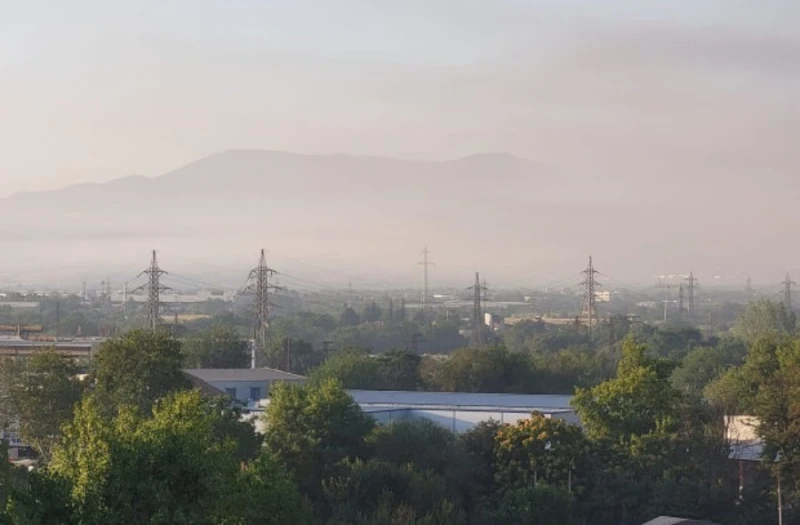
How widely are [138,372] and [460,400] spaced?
1682cm

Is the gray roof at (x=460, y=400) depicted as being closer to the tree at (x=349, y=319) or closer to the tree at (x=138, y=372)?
the tree at (x=138, y=372)

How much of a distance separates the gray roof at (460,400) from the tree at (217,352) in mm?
11326

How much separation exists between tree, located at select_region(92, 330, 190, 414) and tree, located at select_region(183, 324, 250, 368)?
26.8m

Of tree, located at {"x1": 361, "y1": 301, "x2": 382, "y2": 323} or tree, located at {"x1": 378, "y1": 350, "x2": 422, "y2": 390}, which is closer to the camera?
tree, located at {"x1": 378, "y1": 350, "x2": 422, "y2": 390}

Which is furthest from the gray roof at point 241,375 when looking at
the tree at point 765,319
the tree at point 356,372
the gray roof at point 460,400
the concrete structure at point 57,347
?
the tree at point 765,319

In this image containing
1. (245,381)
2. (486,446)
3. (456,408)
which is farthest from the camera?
(245,381)

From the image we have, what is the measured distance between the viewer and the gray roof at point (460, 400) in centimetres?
4599

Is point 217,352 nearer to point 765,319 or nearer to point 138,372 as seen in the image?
point 138,372

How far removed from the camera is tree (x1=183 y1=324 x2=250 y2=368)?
6162cm

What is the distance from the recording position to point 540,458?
32969 millimetres

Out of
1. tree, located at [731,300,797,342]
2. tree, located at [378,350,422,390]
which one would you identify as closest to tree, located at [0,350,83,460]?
tree, located at [378,350,422,390]

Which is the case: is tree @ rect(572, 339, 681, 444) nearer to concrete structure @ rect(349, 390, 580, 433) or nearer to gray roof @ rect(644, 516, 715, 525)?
concrete structure @ rect(349, 390, 580, 433)

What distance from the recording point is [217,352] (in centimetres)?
6231

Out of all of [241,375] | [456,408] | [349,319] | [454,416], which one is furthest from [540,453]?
[349,319]
